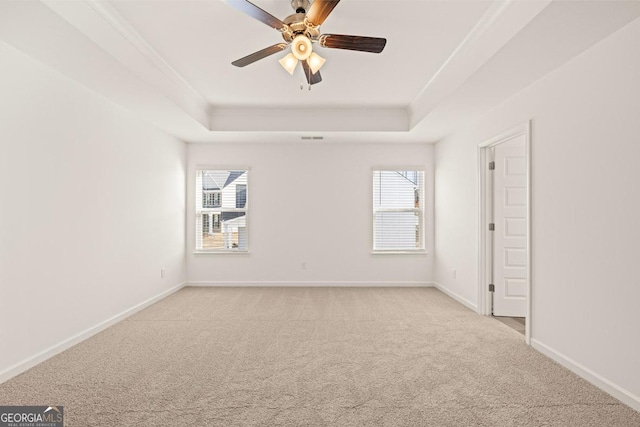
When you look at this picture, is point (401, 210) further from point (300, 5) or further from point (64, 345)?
point (64, 345)

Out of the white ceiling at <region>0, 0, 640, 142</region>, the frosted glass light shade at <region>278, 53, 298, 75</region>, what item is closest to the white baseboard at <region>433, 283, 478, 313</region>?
the white ceiling at <region>0, 0, 640, 142</region>

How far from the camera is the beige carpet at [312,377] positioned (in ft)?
7.08

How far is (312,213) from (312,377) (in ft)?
12.1

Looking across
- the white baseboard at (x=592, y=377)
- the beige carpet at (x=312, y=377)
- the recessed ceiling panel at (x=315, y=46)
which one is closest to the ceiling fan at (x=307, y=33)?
the recessed ceiling panel at (x=315, y=46)

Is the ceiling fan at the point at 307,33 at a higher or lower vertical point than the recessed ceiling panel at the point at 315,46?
lower

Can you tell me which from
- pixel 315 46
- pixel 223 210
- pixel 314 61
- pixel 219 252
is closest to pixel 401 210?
pixel 223 210

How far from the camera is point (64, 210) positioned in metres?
3.27

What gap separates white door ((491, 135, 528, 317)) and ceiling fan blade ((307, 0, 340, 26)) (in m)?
2.91

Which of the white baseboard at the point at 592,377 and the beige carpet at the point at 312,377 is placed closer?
the beige carpet at the point at 312,377

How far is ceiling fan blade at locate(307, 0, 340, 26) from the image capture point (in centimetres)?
223

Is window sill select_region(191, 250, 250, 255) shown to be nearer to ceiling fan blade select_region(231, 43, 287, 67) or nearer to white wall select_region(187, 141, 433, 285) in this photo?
white wall select_region(187, 141, 433, 285)

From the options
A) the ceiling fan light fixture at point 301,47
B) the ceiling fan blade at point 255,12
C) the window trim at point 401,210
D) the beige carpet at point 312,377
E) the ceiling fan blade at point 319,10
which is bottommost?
the beige carpet at point 312,377

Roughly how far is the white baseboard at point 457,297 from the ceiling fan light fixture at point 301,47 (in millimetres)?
3643

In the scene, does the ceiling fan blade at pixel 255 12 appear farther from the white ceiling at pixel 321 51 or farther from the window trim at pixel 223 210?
the window trim at pixel 223 210
